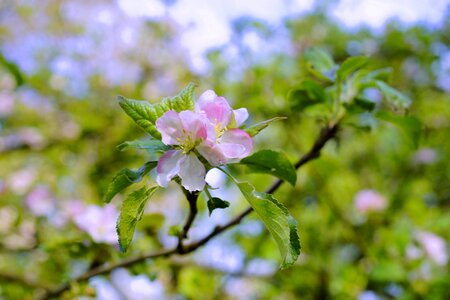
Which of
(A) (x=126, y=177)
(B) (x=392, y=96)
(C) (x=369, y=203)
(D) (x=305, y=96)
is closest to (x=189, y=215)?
(A) (x=126, y=177)

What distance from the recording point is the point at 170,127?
71 cm

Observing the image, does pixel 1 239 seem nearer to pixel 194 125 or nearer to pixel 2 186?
pixel 2 186

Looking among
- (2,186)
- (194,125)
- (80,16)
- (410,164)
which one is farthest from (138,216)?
(80,16)

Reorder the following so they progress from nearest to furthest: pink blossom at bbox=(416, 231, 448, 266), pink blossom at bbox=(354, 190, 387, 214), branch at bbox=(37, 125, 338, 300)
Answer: branch at bbox=(37, 125, 338, 300)
pink blossom at bbox=(416, 231, 448, 266)
pink blossom at bbox=(354, 190, 387, 214)

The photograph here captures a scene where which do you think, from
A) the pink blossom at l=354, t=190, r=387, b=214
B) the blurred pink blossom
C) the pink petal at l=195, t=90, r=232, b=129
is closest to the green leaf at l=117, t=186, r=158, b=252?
the pink petal at l=195, t=90, r=232, b=129

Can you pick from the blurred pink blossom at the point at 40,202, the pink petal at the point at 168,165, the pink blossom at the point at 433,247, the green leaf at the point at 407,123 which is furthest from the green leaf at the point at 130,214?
the pink blossom at the point at 433,247

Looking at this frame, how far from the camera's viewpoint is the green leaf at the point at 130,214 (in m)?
0.69

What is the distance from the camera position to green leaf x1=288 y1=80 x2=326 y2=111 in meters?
1.04

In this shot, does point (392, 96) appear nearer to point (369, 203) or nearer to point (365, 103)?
point (365, 103)

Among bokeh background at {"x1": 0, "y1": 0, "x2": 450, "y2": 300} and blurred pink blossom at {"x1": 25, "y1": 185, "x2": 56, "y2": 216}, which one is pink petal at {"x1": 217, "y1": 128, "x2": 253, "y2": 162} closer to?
bokeh background at {"x1": 0, "y1": 0, "x2": 450, "y2": 300}

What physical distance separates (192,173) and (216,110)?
0.34 ft

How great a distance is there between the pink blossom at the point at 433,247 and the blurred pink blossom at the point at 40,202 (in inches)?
64.7

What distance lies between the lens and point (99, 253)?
4.31 ft

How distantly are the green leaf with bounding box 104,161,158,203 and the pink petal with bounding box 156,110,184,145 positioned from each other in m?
0.07
